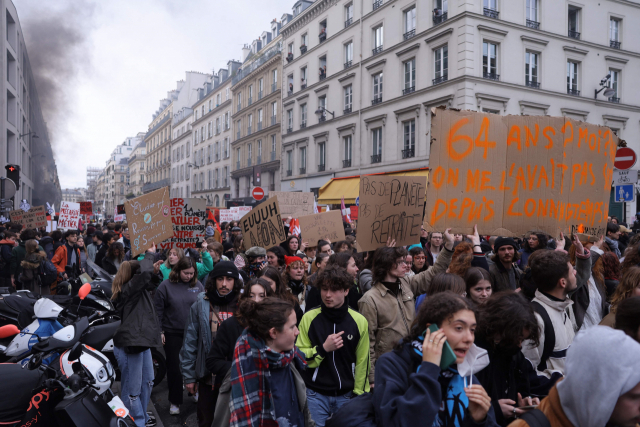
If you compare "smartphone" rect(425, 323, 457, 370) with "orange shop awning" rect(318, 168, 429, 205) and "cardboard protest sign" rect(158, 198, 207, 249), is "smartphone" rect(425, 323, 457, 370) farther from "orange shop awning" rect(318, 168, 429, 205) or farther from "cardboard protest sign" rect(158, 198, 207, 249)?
"orange shop awning" rect(318, 168, 429, 205)

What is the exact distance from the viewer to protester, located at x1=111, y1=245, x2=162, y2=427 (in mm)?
4273

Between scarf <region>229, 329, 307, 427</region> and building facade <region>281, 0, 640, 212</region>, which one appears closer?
scarf <region>229, 329, 307, 427</region>

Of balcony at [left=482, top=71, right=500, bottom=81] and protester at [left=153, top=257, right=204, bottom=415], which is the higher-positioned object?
balcony at [left=482, top=71, right=500, bottom=81]

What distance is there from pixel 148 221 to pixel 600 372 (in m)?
5.98

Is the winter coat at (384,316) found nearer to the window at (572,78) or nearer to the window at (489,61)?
the window at (489,61)

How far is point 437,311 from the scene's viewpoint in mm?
1992

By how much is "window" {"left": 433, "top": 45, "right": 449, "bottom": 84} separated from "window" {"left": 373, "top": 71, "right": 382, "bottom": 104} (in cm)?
436

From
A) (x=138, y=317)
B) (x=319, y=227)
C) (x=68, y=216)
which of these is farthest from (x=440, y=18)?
(x=138, y=317)

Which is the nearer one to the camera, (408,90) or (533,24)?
(533,24)

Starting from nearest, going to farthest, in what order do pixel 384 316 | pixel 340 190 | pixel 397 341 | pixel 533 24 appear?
1. pixel 397 341
2. pixel 384 316
3. pixel 533 24
4. pixel 340 190

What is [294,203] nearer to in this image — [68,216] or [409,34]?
[68,216]

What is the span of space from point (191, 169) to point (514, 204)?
56025 mm

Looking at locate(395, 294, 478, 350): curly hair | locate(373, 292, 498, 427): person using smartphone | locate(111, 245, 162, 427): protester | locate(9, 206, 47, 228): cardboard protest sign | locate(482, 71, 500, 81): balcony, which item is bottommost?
locate(111, 245, 162, 427): protester

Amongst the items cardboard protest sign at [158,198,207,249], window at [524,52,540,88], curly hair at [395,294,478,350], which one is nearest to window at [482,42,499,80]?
window at [524,52,540,88]
